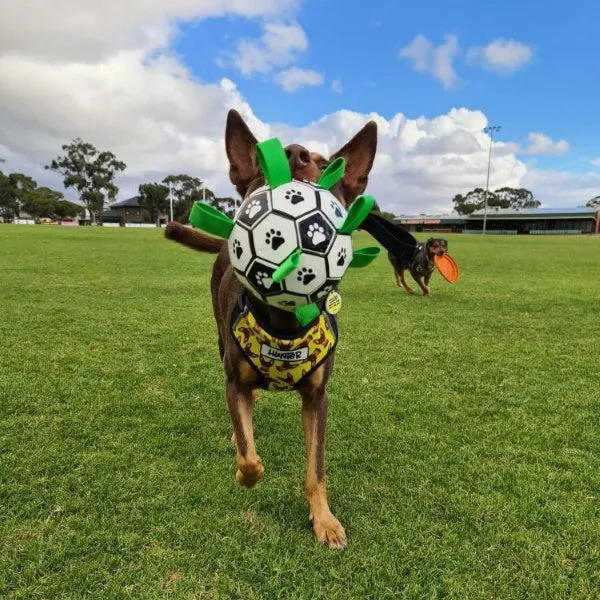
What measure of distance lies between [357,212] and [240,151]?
984mm

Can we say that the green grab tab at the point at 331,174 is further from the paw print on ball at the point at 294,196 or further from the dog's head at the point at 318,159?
the dog's head at the point at 318,159

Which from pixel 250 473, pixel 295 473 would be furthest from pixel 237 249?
pixel 295 473

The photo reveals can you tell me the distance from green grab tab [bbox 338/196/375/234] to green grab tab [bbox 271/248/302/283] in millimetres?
255

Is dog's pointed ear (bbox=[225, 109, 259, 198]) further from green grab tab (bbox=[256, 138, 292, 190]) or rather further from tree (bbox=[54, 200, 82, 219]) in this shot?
tree (bbox=[54, 200, 82, 219])

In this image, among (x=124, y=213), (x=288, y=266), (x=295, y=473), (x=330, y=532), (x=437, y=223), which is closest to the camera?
(x=288, y=266)

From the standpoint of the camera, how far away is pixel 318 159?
2.91 metres

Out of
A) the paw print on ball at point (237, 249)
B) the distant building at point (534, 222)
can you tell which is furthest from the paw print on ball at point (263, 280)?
the distant building at point (534, 222)

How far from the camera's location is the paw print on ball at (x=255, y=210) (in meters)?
2.05

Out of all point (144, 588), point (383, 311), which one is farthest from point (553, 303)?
point (144, 588)

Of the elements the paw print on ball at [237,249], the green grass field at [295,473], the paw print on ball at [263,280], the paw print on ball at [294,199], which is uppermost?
the paw print on ball at [294,199]

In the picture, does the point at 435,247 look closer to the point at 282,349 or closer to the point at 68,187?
the point at 282,349

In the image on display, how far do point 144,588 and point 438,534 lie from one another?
1.56m

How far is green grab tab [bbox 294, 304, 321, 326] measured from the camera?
7.81 ft

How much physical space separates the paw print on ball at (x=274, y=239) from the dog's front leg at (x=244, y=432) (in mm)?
1095
